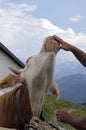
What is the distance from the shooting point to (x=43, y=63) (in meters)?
4.64

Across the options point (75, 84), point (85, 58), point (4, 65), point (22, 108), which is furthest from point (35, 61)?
point (75, 84)

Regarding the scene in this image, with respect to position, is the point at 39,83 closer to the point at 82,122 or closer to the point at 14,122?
the point at 14,122

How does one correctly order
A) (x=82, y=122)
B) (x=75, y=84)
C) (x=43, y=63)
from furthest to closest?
(x=75, y=84)
(x=43, y=63)
(x=82, y=122)

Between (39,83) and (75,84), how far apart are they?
119m

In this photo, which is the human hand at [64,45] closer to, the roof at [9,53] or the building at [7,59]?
the roof at [9,53]

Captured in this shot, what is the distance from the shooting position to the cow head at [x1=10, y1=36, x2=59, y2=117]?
456 cm

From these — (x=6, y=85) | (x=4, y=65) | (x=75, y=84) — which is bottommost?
(x=75, y=84)

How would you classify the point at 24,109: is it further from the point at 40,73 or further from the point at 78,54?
the point at 78,54

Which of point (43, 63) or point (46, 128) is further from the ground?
point (43, 63)

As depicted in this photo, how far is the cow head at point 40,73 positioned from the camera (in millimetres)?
4562

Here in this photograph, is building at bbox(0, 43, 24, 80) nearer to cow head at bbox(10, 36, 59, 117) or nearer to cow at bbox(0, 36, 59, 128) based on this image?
cow at bbox(0, 36, 59, 128)

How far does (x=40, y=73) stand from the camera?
4684 mm

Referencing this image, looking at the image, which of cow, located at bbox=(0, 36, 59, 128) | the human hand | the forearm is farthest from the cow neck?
the forearm

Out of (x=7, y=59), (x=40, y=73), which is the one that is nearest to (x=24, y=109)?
(x=40, y=73)
